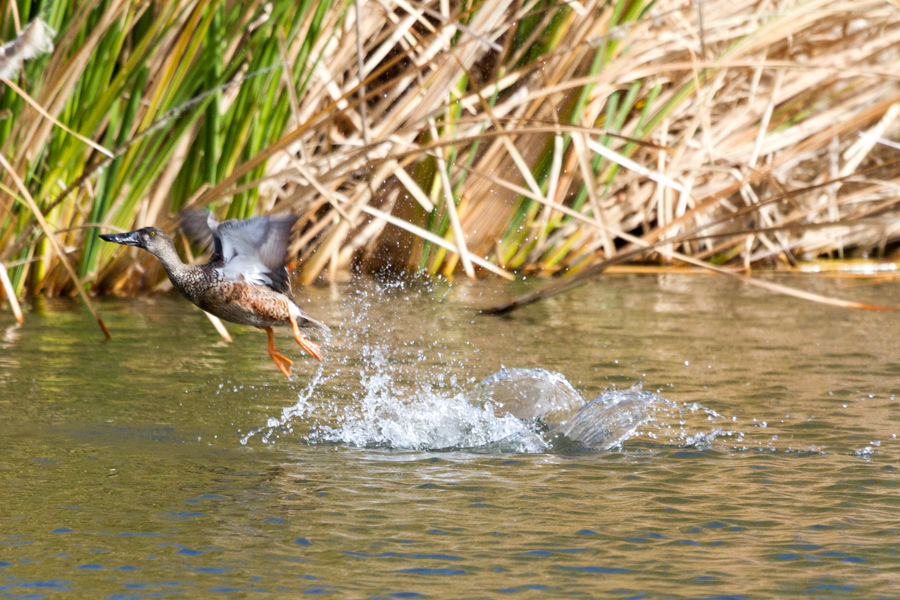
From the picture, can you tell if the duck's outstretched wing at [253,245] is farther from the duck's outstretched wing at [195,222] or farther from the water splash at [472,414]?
the water splash at [472,414]

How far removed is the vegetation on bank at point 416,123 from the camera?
171 inches

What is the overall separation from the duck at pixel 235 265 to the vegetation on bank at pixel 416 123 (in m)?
0.19

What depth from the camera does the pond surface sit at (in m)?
2.11

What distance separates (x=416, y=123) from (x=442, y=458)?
1331 millimetres

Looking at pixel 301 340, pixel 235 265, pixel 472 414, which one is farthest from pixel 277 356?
pixel 472 414

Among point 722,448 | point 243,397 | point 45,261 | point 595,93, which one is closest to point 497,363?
point 243,397

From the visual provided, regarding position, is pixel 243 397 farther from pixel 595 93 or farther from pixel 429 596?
pixel 595 93

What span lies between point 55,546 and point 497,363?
249cm

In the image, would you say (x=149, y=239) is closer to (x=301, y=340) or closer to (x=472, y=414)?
(x=301, y=340)

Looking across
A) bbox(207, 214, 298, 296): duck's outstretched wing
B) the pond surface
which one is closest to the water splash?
the pond surface

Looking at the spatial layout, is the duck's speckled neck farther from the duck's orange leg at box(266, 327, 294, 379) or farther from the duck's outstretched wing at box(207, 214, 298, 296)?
the duck's orange leg at box(266, 327, 294, 379)

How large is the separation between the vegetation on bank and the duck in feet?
0.61

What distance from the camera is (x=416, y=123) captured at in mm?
3814

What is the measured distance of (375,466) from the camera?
2938 millimetres
